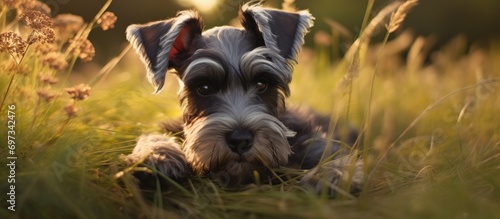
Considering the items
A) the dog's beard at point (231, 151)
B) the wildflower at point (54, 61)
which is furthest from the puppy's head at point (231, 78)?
the wildflower at point (54, 61)

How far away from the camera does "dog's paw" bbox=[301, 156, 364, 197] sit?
413 centimetres

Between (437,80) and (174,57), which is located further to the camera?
(437,80)

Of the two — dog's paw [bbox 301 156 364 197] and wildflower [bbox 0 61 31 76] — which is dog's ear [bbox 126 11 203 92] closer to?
wildflower [bbox 0 61 31 76]

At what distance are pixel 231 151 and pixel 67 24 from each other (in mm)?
2068

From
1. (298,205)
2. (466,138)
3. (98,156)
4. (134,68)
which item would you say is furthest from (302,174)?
(134,68)

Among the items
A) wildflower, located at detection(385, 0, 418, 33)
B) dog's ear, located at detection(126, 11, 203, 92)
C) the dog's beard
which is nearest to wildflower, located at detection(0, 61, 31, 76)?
dog's ear, located at detection(126, 11, 203, 92)

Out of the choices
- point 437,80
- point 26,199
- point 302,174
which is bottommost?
point 437,80

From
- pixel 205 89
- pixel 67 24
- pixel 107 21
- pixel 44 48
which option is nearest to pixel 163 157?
pixel 205 89

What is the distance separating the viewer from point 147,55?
17.2 ft

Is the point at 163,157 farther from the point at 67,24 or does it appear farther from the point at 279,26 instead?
the point at 67,24

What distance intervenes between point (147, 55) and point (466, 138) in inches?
111

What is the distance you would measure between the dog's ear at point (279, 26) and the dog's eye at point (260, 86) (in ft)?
0.95

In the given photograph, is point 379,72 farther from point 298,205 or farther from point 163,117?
point 298,205

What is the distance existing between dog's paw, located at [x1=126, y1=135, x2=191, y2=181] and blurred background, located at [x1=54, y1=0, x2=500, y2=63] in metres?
11.3
